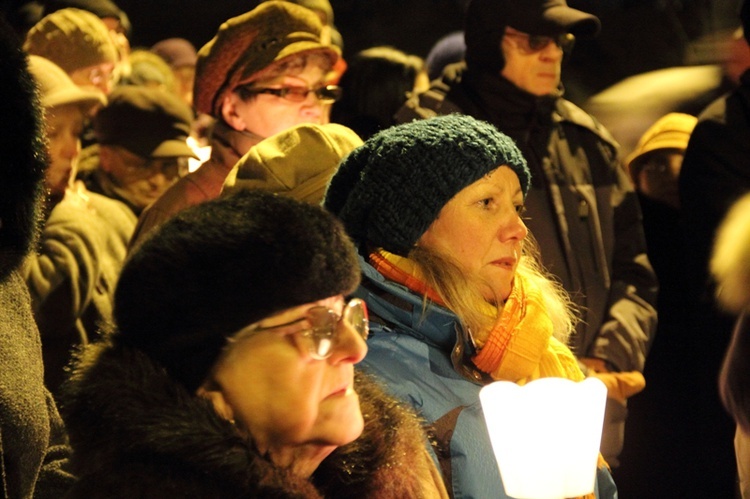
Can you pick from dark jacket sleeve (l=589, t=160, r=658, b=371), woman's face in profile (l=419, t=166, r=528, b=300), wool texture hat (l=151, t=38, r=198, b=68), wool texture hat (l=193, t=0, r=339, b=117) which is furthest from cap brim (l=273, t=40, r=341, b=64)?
wool texture hat (l=151, t=38, r=198, b=68)

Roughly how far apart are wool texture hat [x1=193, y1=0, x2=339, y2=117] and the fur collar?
2.29 m

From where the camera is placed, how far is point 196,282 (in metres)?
1.92

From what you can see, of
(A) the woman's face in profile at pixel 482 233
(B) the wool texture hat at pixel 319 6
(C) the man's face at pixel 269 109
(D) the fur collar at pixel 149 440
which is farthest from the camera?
(B) the wool texture hat at pixel 319 6

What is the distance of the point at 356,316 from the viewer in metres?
2.12

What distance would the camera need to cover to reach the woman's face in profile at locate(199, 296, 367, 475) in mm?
1952

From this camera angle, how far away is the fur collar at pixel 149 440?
72.6 inches

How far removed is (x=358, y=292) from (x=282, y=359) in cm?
80

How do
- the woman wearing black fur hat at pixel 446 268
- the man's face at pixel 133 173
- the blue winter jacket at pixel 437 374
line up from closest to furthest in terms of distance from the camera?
the blue winter jacket at pixel 437 374, the woman wearing black fur hat at pixel 446 268, the man's face at pixel 133 173

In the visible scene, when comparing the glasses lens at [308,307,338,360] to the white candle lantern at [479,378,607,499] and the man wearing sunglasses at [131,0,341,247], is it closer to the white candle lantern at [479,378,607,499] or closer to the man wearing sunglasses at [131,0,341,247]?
the white candle lantern at [479,378,607,499]

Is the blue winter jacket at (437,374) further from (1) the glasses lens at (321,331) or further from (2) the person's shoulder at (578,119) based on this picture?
(2) the person's shoulder at (578,119)

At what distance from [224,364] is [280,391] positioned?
0.11m

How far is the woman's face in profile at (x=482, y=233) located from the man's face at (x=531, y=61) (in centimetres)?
135

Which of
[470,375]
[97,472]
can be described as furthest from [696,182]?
[97,472]

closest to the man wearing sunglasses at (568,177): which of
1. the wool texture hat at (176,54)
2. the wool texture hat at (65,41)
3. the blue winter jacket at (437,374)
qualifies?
the blue winter jacket at (437,374)
